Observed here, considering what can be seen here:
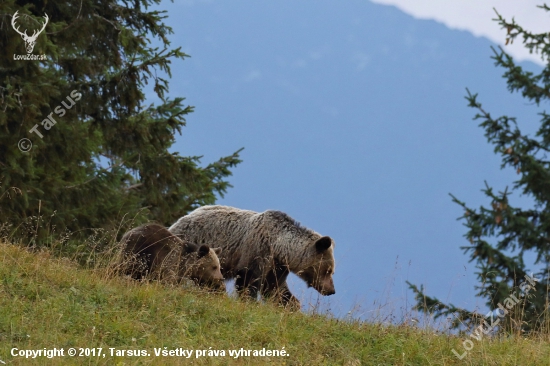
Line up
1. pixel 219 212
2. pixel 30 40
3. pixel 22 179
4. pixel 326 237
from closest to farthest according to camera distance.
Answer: pixel 326 237, pixel 219 212, pixel 30 40, pixel 22 179

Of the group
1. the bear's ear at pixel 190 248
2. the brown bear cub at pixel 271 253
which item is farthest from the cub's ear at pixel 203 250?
the brown bear cub at pixel 271 253

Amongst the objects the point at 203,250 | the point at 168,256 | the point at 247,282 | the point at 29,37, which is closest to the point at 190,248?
the point at 203,250

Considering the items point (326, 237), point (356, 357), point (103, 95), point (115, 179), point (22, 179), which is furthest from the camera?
point (115, 179)

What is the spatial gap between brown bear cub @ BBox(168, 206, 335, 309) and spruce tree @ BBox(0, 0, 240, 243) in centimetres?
432

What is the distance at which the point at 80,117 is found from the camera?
57.1 feet

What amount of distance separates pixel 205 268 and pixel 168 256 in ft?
1.97

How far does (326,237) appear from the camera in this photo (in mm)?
11570

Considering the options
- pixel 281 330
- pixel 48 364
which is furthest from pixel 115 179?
pixel 48 364

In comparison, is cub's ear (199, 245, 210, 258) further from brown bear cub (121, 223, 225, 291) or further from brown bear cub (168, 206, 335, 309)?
brown bear cub (168, 206, 335, 309)

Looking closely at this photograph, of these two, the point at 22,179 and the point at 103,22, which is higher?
the point at 103,22

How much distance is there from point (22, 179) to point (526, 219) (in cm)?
1247

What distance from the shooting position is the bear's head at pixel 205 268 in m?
10.7

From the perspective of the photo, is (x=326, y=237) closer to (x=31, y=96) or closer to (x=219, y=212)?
(x=219, y=212)

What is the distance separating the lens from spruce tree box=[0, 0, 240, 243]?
1500 centimetres
